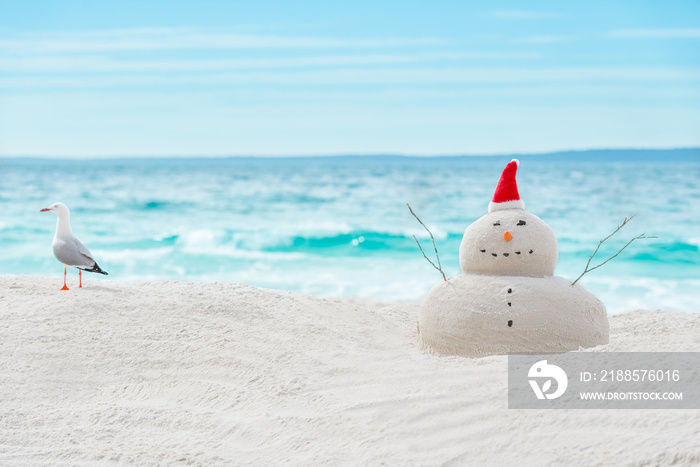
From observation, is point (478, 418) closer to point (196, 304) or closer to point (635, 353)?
point (635, 353)

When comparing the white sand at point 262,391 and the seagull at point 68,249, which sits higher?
the seagull at point 68,249

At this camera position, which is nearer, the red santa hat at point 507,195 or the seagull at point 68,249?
the red santa hat at point 507,195

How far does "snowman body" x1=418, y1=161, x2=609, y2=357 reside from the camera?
14.4ft

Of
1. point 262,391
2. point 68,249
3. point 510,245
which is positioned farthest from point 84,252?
point 510,245

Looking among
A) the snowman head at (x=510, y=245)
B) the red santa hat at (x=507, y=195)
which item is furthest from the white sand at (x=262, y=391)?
the red santa hat at (x=507, y=195)

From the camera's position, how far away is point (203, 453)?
340cm

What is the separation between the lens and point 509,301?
442 cm

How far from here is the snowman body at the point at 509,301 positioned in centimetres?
438

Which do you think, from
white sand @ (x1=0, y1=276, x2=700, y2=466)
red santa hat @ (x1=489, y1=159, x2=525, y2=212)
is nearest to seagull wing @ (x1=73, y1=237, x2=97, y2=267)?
white sand @ (x1=0, y1=276, x2=700, y2=466)

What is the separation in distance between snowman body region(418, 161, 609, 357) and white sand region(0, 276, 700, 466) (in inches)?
8.8

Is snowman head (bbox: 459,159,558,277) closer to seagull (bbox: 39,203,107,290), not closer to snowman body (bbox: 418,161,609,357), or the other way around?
snowman body (bbox: 418,161,609,357)

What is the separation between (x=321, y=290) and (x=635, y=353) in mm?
7715

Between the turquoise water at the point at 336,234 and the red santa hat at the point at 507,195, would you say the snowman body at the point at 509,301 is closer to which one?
the red santa hat at the point at 507,195

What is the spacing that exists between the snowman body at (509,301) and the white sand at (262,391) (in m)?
0.22
